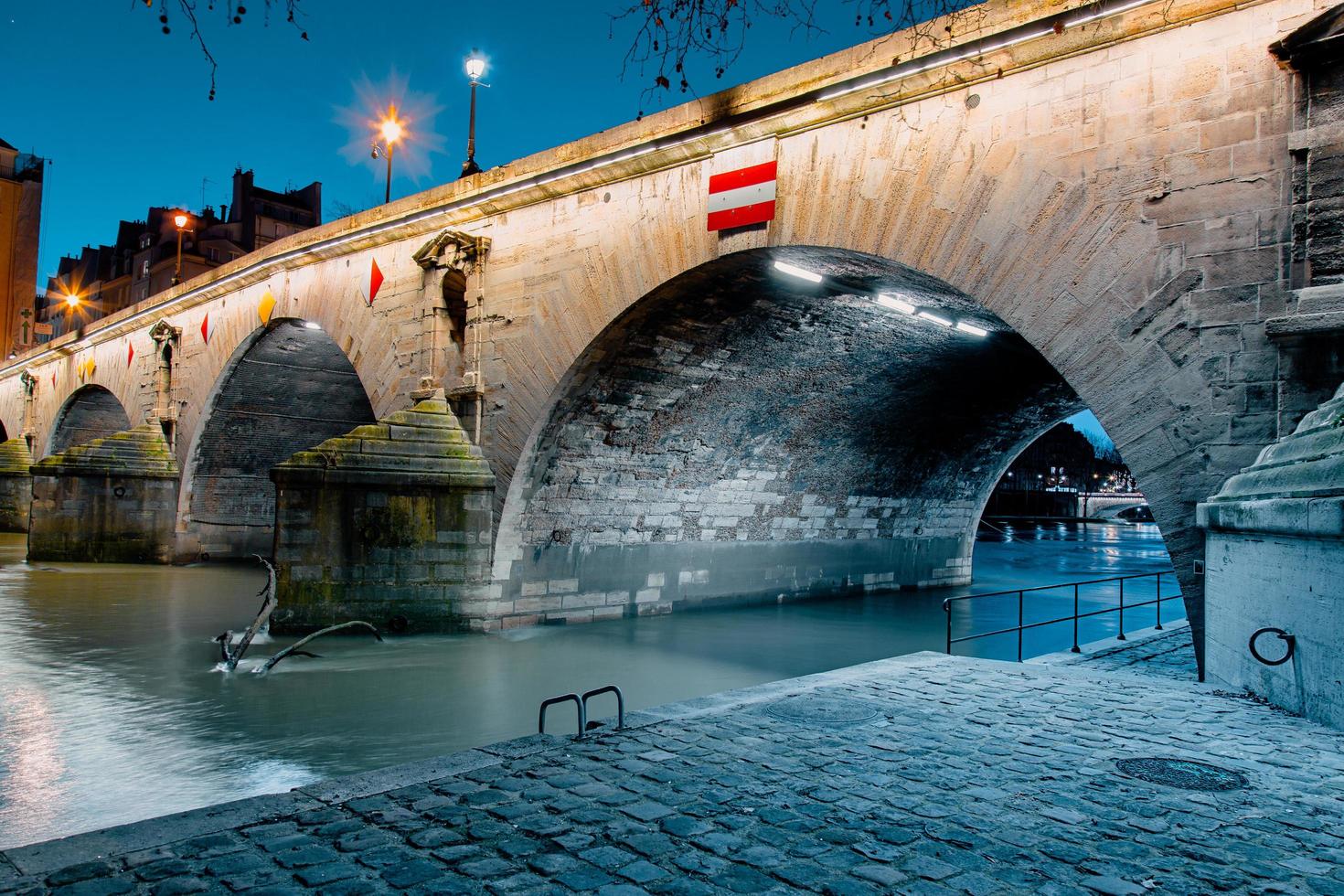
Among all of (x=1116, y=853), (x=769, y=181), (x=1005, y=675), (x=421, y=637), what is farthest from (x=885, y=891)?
(x=421, y=637)

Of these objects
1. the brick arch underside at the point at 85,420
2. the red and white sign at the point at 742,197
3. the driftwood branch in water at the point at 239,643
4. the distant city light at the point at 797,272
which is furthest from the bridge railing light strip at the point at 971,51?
the brick arch underside at the point at 85,420

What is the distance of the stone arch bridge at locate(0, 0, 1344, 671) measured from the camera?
248 inches

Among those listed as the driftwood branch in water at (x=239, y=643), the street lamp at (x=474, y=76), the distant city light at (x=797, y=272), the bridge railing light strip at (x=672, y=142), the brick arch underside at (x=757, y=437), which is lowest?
the driftwood branch in water at (x=239, y=643)

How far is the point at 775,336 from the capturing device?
11.8m

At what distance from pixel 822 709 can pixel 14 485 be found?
3083 cm

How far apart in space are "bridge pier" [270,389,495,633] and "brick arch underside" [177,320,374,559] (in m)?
7.20

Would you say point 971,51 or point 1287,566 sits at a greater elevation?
point 971,51

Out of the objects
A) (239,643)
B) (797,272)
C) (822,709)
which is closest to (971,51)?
(797,272)

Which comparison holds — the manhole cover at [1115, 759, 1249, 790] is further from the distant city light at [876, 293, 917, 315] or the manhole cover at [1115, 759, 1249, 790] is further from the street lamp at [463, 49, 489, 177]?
the street lamp at [463, 49, 489, 177]

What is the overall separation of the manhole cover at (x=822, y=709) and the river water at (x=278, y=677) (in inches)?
111

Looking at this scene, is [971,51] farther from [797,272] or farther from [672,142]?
[672,142]

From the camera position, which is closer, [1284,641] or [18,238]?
[1284,641]

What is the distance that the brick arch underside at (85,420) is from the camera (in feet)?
91.0

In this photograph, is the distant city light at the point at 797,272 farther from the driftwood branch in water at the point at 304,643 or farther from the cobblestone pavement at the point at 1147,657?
the driftwood branch in water at the point at 304,643
